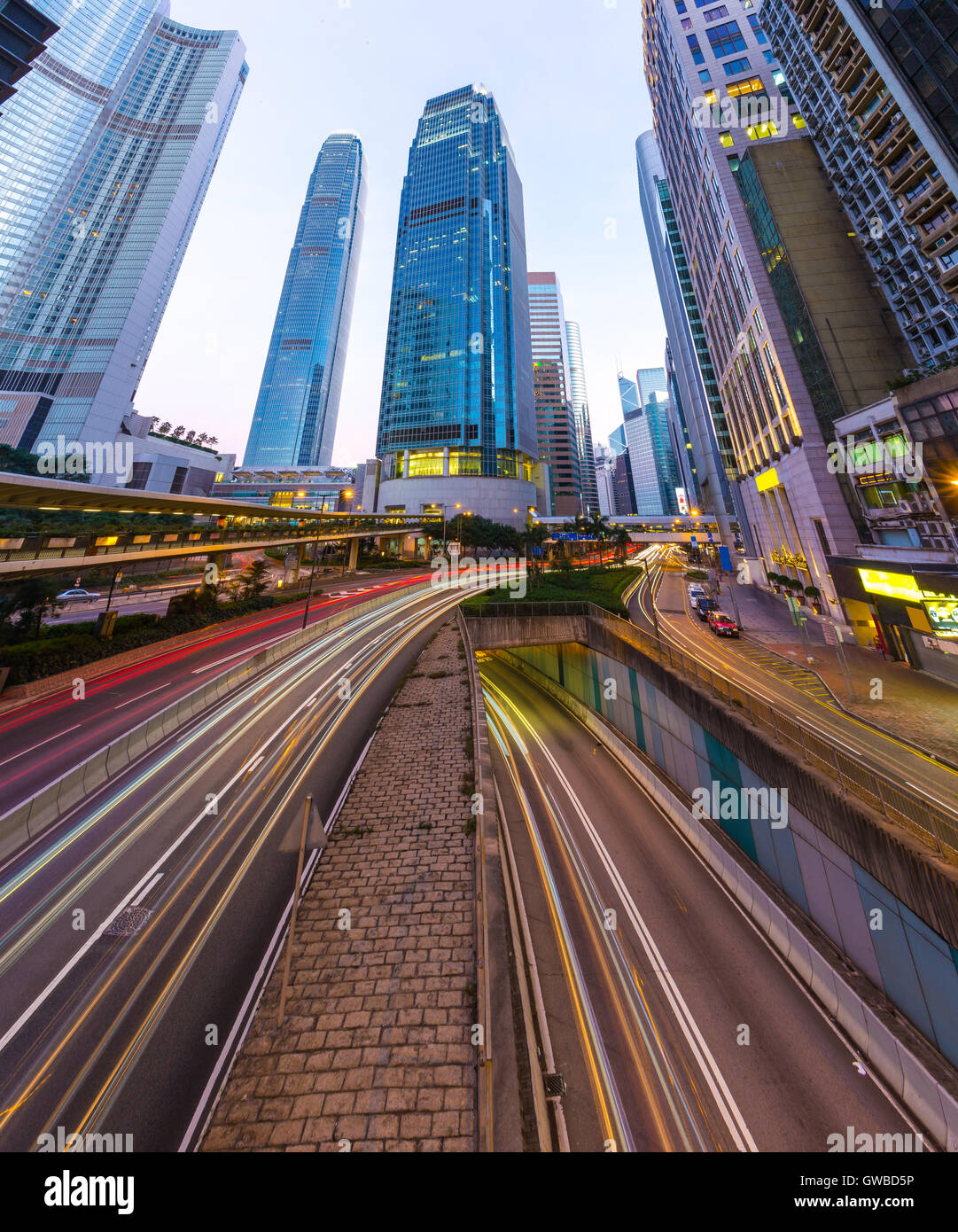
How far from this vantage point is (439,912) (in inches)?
338

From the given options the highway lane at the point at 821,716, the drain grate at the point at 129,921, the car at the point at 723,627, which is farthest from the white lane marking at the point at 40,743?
the car at the point at 723,627

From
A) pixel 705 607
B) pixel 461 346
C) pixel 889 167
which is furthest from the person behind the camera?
pixel 461 346

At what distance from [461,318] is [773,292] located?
7667 cm

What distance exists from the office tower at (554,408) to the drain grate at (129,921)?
14077 centimetres

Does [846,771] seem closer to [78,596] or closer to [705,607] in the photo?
[705,607]

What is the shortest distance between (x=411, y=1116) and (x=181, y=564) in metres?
37.0

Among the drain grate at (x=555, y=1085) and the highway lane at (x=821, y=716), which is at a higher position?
the highway lane at (x=821, y=716)

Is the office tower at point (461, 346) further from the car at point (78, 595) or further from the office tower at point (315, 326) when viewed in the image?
the office tower at point (315, 326)

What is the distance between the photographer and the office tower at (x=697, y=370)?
67625 mm

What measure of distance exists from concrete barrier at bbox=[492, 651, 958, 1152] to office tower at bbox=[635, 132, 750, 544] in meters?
55.9

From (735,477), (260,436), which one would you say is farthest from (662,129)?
(260,436)

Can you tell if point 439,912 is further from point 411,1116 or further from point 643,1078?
point 643,1078

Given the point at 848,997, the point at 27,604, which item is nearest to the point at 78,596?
the point at 27,604

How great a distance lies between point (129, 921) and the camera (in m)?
8.30
